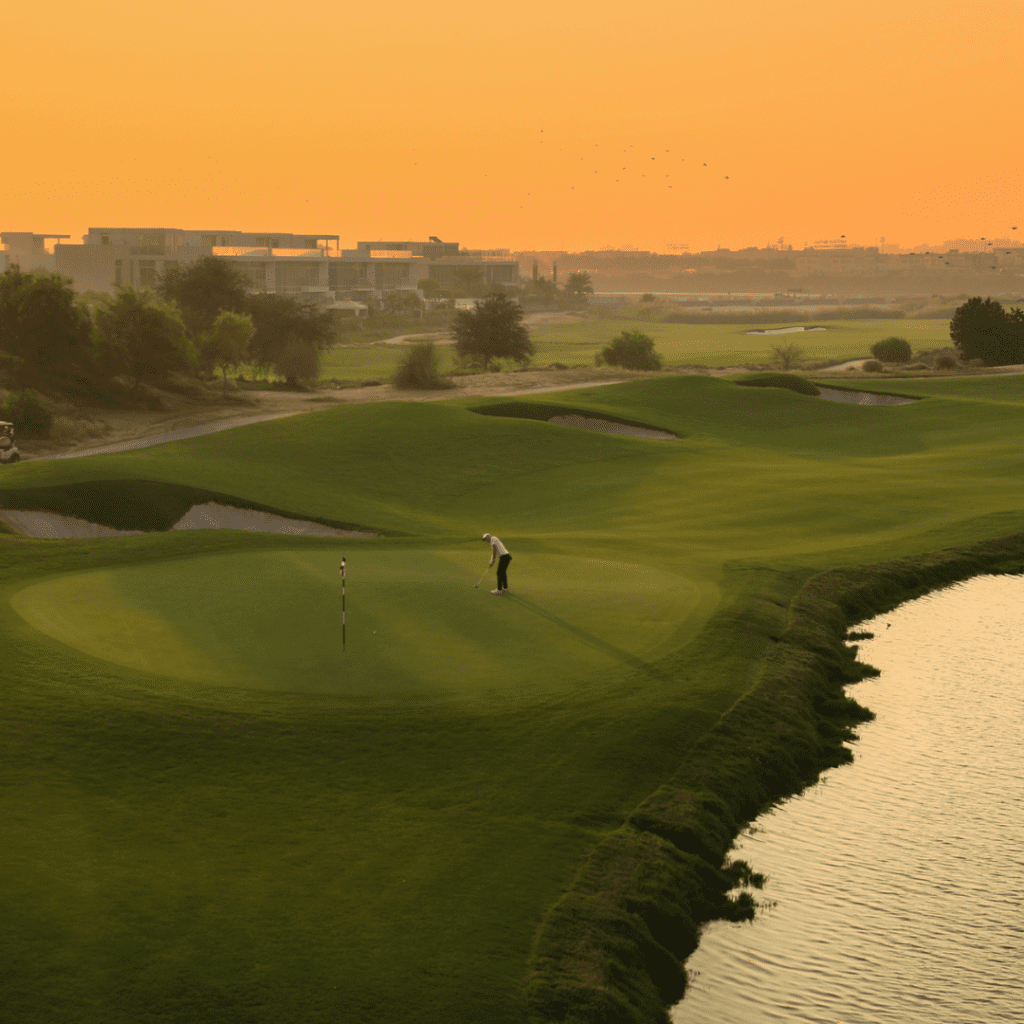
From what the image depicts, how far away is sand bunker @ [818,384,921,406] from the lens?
72.3 m

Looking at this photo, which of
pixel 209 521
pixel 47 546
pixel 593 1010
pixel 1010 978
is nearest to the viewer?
pixel 593 1010

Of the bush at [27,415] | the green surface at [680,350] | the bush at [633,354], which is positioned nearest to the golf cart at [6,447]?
the bush at [27,415]

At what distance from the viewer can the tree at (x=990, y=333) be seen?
336 feet

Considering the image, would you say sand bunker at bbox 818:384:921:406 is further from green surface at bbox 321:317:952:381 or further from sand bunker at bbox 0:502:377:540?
sand bunker at bbox 0:502:377:540

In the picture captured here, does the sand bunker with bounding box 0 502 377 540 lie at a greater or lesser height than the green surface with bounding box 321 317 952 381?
lesser

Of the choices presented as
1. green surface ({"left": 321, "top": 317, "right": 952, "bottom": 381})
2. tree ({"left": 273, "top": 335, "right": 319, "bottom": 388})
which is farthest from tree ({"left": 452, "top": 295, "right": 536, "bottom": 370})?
tree ({"left": 273, "top": 335, "right": 319, "bottom": 388})

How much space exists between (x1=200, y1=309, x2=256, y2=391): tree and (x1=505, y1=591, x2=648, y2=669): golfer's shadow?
74.2 meters

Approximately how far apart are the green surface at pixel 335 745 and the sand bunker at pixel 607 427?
24.5 meters

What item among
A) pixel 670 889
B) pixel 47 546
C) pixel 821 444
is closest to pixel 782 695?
pixel 670 889

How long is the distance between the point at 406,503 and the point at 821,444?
78.9 ft

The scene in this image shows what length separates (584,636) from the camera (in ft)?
59.9

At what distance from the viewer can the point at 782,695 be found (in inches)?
708

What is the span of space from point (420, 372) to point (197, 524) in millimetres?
61179

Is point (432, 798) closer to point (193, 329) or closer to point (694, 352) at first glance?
point (193, 329)
